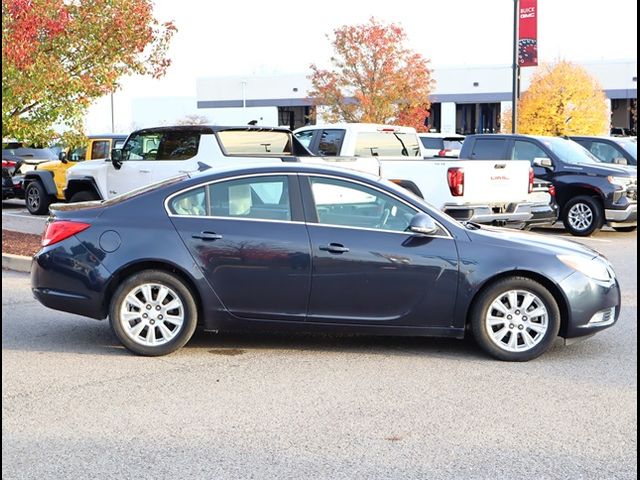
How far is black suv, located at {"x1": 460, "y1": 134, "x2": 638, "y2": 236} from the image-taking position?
1536cm

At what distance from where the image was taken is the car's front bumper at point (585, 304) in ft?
21.8

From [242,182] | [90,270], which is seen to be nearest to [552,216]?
[242,182]

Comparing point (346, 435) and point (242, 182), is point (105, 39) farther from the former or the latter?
point (346, 435)

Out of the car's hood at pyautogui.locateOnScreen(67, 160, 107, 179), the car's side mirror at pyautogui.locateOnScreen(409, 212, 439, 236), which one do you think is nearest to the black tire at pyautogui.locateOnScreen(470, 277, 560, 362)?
the car's side mirror at pyautogui.locateOnScreen(409, 212, 439, 236)

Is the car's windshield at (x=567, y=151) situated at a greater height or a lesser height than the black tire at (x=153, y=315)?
greater

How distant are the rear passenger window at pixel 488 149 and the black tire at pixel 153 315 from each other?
11.0m

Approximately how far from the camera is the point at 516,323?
21.8ft

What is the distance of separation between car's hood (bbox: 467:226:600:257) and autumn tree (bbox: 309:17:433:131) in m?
25.9

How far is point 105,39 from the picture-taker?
12.7m

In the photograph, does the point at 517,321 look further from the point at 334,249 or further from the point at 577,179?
the point at 577,179

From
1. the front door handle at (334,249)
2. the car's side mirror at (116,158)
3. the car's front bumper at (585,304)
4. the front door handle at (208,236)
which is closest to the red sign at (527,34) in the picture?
the car's side mirror at (116,158)

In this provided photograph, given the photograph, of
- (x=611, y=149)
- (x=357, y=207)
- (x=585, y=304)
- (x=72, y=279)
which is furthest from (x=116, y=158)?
(x=611, y=149)

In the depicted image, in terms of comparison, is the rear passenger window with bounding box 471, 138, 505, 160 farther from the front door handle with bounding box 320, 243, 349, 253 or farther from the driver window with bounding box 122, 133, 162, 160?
the front door handle with bounding box 320, 243, 349, 253

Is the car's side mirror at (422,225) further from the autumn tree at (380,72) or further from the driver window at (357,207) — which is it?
the autumn tree at (380,72)
